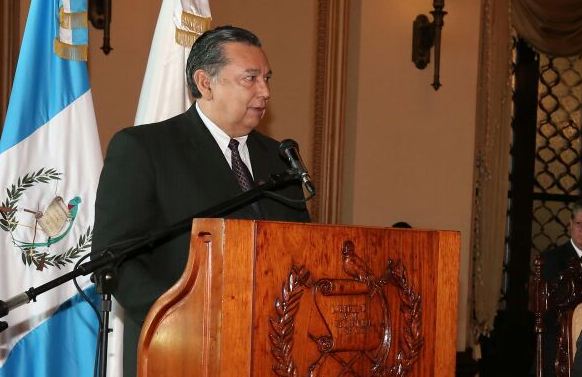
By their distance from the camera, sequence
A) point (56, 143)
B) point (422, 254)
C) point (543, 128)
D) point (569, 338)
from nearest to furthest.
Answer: point (422, 254) < point (56, 143) < point (569, 338) < point (543, 128)

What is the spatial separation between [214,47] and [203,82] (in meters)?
0.12

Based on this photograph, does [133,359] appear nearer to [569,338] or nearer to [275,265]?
[275,265]

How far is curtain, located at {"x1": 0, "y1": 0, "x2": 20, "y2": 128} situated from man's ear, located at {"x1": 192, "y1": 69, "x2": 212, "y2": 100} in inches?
111

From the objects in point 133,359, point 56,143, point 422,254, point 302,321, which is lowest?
point 133,359

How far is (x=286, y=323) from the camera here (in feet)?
7.11

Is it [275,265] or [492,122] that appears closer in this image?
[275,265]

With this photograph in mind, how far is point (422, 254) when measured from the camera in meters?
2.45

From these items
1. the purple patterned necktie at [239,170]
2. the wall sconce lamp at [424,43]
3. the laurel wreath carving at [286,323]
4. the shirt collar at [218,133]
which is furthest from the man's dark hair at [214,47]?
the wall sconce lamp at [424,43]

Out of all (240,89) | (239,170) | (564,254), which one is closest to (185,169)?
(239,170)

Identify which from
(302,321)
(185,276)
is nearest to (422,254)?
(302,321)

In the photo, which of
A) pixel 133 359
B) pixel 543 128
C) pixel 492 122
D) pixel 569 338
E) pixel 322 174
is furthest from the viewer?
pixel 543 128

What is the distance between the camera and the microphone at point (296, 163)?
2.63m

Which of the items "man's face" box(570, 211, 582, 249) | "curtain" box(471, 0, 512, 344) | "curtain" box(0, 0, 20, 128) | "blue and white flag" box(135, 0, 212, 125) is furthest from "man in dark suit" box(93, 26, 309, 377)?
"curtain" box(471, 0, 512, 344)

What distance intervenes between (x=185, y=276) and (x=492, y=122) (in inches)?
240
